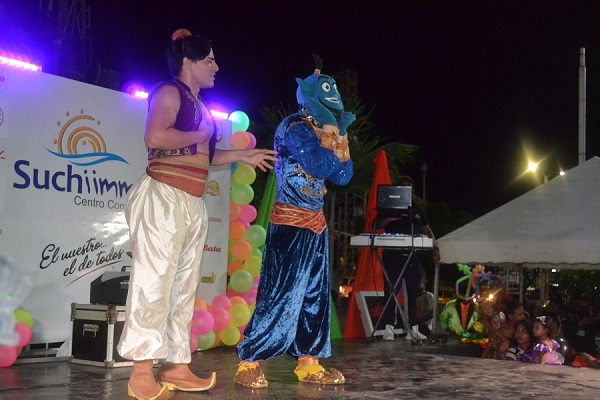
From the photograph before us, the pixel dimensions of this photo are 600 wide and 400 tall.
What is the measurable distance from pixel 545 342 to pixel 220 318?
2948 millimetres

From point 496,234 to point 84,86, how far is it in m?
4.61

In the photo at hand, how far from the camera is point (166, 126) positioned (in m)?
3.27

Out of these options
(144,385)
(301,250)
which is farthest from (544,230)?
(144,385)

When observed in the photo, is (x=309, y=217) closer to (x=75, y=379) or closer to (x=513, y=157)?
(x=75, y=379)

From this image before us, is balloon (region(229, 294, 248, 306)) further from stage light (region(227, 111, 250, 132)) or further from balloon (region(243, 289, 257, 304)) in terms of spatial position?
stage light (region(227, 111, 250, 132))

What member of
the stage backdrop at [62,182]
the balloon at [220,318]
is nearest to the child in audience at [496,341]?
the balloon at [220,318]

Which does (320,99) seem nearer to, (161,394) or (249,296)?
(161,394)

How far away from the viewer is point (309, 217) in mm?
4020

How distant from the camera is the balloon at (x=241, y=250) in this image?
7.16 metres

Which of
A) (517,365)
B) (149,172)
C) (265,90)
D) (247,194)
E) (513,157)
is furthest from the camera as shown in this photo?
(513,157)

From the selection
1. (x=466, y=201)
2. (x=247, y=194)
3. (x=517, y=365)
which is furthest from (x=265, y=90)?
(x=466, y=201)

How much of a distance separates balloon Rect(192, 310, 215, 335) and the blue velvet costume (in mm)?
2009

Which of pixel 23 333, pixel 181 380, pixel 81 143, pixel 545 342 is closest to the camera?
pixel 181 380

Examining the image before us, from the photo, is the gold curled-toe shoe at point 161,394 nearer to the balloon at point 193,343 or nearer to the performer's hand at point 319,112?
the performer's hand at point 319,112
